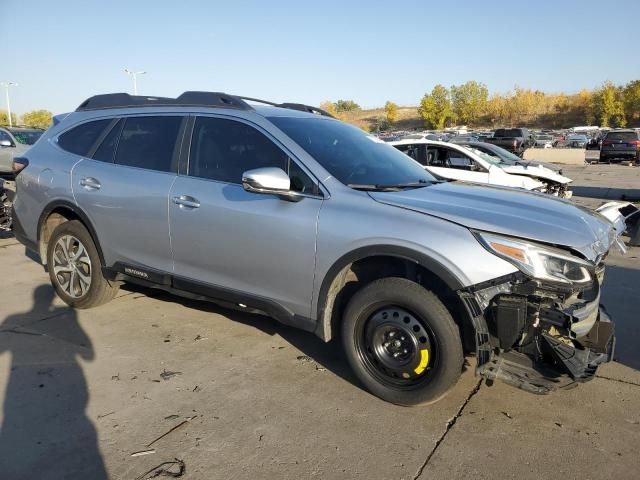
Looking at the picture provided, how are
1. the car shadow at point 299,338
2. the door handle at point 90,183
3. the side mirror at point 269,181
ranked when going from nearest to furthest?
the side mirror at point 269,181, the car shadow at point 299,338, the door handle at point 90,183

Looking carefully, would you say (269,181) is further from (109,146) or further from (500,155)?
(500,155)

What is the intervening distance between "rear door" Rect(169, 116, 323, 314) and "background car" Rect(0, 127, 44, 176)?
13.4 metres

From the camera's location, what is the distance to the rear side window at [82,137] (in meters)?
4.85

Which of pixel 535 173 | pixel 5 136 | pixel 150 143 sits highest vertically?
pixel 5 136

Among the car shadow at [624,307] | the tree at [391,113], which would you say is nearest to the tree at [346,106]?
the tree at [391,113]

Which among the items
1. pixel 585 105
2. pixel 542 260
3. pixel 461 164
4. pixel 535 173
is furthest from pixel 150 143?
pixel 585 105

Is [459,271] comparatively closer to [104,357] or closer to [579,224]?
[579,224]

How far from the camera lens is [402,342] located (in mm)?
3213

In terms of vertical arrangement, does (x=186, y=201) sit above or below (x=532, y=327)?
above

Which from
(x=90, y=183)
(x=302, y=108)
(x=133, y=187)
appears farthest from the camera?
(x=302, y=108)

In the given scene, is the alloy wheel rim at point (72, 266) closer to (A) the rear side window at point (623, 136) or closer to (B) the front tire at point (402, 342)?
(B) the front tire at point (402, 342)

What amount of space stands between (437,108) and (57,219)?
106 meters

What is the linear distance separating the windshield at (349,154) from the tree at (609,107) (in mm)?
90638

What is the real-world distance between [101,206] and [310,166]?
2.09 m
